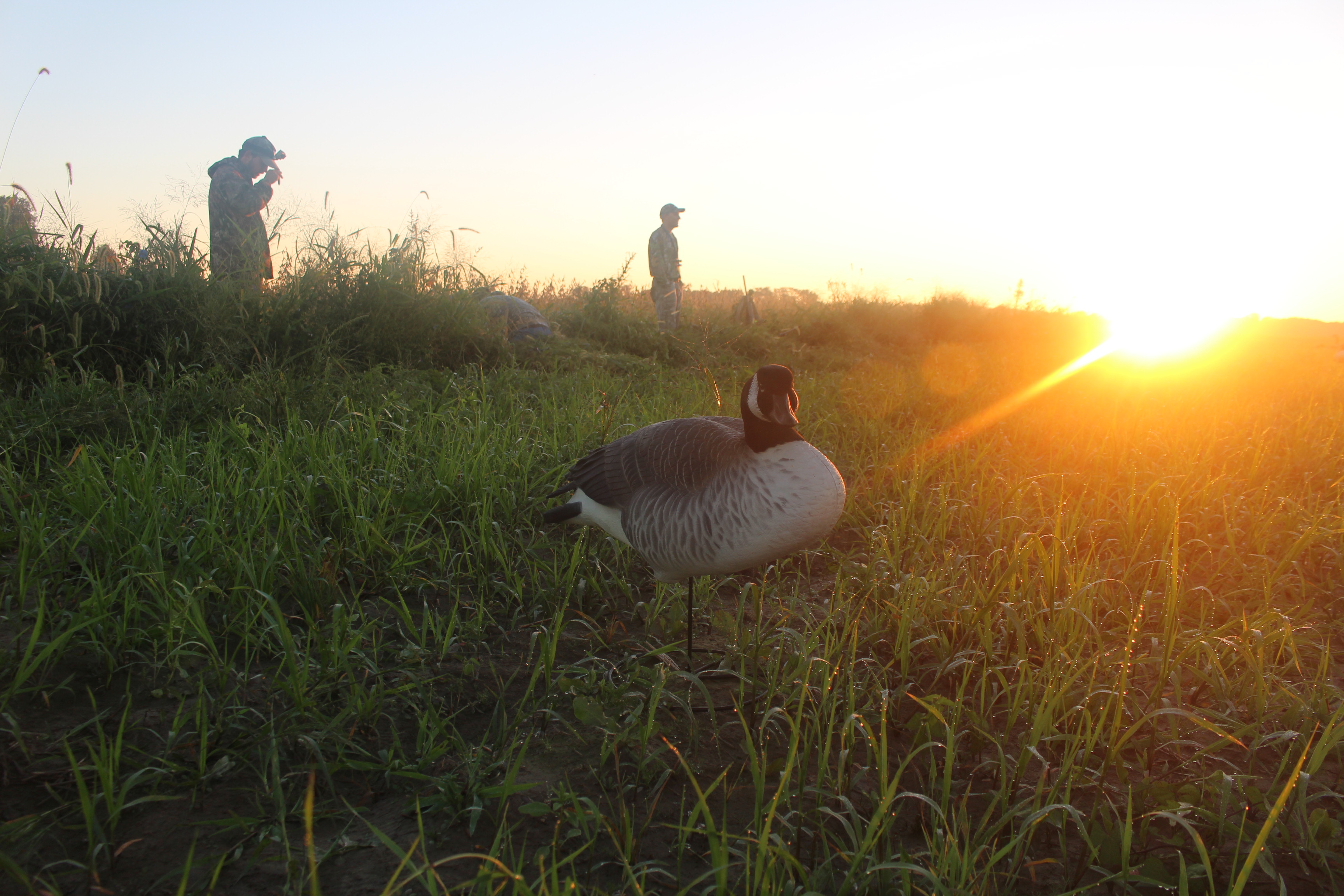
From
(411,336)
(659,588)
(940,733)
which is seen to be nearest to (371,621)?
(659,588)

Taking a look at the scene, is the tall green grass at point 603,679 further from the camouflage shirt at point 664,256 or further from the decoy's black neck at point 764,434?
the camouflage shirt at point 664,256

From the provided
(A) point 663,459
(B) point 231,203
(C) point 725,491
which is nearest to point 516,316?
(B) point 231,203

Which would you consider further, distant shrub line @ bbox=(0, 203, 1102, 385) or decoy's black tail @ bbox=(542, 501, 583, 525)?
distant shrub line @ bbox=(0, 203, 1102, 385)

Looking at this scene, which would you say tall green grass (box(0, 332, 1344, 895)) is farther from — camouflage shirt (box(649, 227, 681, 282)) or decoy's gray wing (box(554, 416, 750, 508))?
camouflage shirt (box(649, 227, 681, 282))

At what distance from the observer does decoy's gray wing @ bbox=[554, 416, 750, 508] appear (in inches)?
109

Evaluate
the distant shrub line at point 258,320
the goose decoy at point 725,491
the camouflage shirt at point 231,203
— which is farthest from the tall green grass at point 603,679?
the camouflage shirt at point 231,203

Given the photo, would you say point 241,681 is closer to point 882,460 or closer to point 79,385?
point 79,385

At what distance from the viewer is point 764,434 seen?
2674mm

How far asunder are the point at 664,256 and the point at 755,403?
441 inches

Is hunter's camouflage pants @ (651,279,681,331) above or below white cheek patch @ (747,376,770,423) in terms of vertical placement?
above

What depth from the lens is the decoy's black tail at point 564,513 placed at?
318 cm

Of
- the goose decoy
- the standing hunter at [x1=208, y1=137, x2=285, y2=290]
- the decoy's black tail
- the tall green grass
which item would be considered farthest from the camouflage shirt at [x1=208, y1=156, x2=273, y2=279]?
the goose decoy

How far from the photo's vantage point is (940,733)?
7.24ft

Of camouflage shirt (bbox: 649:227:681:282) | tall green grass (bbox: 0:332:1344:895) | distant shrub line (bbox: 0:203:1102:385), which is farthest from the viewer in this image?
camouflage shirt (bbox: 649:227:681:282)
